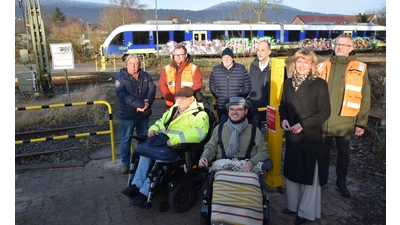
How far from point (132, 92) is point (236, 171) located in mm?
2289

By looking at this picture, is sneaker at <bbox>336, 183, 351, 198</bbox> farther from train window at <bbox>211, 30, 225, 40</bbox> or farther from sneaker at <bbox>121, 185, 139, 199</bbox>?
train window at <bbox>211, 30, 225, 40</bbox>

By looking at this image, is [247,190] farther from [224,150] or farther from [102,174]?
[102,174]

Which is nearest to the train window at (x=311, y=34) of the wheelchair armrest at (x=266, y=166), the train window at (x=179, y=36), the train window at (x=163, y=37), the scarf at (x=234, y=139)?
the train window at (x=179, y=36)

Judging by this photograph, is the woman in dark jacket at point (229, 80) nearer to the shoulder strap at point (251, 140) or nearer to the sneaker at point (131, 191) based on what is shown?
the shoulder strap at point (251, 140)

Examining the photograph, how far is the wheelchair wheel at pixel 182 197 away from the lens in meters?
3.83

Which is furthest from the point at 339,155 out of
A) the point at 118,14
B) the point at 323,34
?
the point at 118,14

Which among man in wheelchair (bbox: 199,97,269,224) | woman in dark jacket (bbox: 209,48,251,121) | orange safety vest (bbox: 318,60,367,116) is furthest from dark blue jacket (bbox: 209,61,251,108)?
orange safety vest (bbox: 318,60,367,116)

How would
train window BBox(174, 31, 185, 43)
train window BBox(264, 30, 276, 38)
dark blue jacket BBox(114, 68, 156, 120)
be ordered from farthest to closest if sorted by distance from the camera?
train window BBox(264, 30, 276, 38) → train window BBox(174, 31, 185, 43) → dark blue jacket BBox(114, 68, 156, 120)

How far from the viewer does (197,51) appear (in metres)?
27.5

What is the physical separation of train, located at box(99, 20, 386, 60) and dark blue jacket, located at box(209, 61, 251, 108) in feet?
66.0

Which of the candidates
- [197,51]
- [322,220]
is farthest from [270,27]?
[322,220]

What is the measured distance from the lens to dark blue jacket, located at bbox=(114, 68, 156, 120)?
4801 mm

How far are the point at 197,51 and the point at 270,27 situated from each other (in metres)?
6.94

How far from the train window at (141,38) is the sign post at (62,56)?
51.1ft
